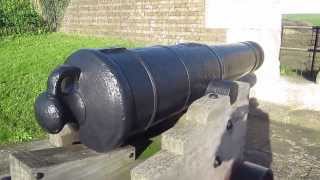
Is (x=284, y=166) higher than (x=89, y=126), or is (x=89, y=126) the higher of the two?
(x=89, y=126)

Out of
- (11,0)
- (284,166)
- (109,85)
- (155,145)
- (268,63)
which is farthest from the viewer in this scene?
(11,0)

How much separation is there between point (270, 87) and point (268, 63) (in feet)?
1.21

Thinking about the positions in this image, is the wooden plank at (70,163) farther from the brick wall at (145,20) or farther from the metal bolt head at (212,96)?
the brick wall at (145,20)

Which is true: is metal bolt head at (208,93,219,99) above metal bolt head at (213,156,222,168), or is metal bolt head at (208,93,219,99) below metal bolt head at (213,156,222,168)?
above

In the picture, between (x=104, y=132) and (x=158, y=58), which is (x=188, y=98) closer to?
(x=158, y=58)

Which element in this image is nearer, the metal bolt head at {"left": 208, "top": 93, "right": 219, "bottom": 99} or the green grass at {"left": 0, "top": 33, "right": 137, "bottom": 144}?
the metal bolt head at {"left": 208, "top": 93, "right": 219, "bottom": 99}

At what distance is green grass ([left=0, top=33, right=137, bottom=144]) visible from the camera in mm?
4484

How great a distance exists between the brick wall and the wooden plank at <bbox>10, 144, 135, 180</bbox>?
172 inches

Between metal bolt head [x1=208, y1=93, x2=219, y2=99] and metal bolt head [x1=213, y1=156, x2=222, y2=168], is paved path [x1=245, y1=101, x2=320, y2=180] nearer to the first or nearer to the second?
metal bolt head [x1=213, y1=156, x2=222, y2=168]

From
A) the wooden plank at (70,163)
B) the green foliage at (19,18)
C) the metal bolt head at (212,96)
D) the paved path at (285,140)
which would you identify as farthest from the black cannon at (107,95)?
the green foliage at (19,18)

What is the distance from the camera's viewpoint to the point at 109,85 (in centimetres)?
188

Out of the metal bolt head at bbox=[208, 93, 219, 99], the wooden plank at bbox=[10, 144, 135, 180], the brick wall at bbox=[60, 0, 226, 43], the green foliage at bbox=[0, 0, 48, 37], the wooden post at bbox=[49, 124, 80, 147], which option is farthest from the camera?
the green foliage at bbox=[0, 0, 48, 37]

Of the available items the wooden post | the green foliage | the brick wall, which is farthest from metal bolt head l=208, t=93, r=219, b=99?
the green foliage

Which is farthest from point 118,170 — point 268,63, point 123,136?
point 268,63
